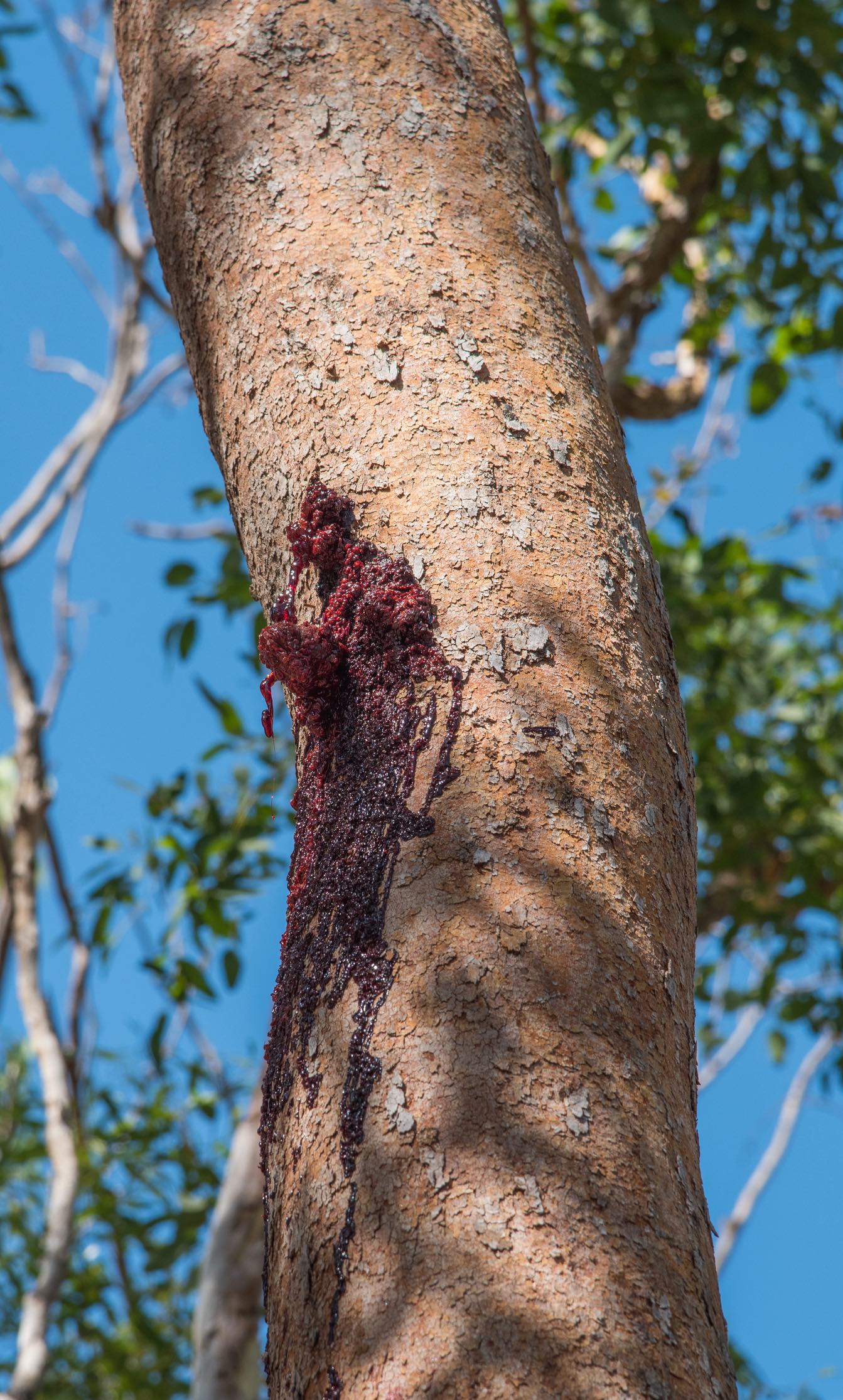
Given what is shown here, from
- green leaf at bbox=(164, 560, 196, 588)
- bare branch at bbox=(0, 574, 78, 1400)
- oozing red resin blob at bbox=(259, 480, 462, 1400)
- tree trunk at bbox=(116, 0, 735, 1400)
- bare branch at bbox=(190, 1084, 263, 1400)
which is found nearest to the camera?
tree trunk at bbox=(116, 0, 735, 1400)

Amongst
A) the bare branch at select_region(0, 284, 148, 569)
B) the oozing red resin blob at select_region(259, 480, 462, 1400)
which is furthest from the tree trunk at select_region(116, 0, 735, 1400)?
the bare branch at select_region(0, 284, 148, 569)

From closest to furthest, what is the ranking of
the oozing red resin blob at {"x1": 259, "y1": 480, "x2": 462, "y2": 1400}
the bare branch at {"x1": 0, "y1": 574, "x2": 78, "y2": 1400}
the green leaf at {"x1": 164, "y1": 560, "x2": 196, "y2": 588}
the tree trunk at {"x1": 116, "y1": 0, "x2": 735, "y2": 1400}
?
the tree trunk at {"x1": 116, "y1": 0, "x2": 735, "y2": 1400} → the oozing red resin blob at {"x1": 259, "y1": 480, "x2": 462, "y2": 1400} → the bare branch at {"x1": 0, "y1": 574, "x2": 78, "y2": 1400} → the green leaf at {"x1": 164, "y1": 560, "x2": 196, "y2": 588}

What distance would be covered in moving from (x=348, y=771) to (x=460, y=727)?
0.39ft

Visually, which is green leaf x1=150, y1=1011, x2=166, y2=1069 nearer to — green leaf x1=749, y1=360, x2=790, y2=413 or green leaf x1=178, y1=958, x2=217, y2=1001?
green leaf x1=178, y1=958, x2=217, y2=1001

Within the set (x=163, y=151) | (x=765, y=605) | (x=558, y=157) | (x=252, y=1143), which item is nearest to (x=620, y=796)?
(x=163, y=151)

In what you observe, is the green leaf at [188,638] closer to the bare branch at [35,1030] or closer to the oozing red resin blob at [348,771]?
the bare branch at [35,1030]

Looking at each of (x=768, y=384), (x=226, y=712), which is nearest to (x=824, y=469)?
(x=768, y=384)

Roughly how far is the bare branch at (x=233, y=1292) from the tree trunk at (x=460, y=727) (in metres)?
2.07

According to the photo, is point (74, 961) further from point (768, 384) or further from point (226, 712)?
point (768, 384)

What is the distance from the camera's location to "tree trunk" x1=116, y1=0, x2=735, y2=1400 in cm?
84

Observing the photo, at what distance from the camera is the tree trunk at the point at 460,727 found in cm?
84

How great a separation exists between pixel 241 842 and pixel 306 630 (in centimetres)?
239

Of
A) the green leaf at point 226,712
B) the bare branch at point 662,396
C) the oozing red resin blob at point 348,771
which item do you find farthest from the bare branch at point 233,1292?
the bare branch at point 662,396

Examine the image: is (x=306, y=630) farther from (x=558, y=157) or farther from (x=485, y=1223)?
(x=558, y=157)
